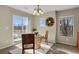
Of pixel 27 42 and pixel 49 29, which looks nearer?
pixel 27 42

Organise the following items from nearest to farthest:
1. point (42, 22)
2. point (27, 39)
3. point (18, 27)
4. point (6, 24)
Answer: point (27, 39) < point (42, 22) < point (6, 24) < point (18, 27)

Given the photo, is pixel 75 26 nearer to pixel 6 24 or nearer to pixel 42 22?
pixel 42 22

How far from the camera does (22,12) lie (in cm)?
341

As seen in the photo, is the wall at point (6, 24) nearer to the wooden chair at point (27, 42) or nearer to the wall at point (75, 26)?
the wooden chair at point (27, 42)

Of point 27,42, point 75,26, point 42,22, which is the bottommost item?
point 27,42

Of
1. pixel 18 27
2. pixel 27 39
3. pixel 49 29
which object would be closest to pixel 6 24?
pixel 18 27

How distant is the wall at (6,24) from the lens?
9.91ft

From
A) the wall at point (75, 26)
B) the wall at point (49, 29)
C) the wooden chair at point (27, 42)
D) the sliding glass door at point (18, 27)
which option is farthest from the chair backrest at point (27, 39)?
the wall at point (75, 26)

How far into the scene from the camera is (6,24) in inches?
127

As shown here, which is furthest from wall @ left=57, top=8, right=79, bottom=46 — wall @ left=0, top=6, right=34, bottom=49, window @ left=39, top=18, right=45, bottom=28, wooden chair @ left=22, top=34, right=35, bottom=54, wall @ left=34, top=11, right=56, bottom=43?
wooden chair @ left=22, top=34, right=35, bottom=54

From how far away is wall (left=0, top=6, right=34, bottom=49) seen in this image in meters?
3.02

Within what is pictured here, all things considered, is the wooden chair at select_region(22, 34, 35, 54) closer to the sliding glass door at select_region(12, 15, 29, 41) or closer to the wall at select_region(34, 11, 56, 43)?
the wall at select_region(34, 11, 56, 43)
